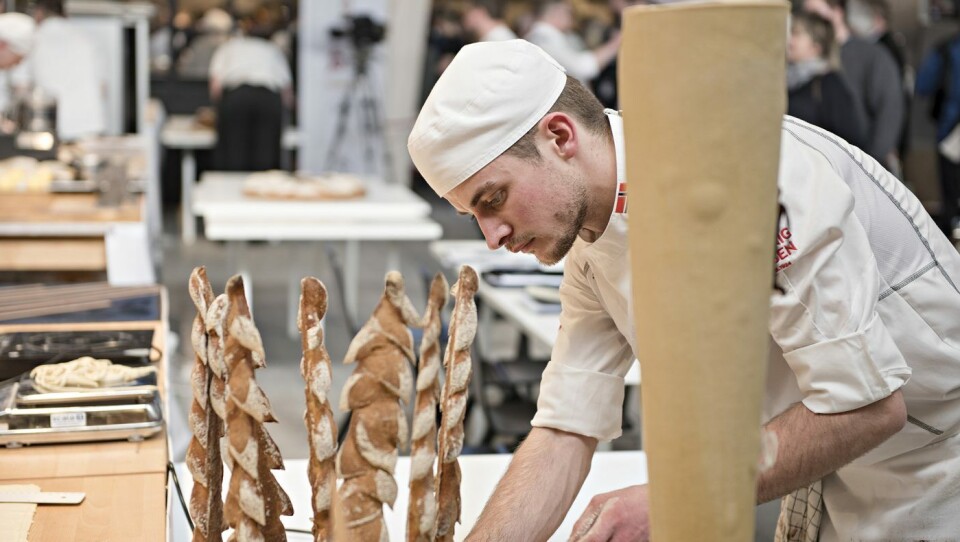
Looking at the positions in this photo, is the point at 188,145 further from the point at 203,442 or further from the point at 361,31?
the point at 203,442

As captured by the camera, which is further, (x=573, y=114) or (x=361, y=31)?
(x=361, y=31)

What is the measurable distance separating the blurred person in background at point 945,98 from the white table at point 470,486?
6.22 meters

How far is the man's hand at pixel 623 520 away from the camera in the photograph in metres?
1.23

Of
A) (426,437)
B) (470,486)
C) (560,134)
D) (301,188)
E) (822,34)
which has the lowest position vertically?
(301,188)

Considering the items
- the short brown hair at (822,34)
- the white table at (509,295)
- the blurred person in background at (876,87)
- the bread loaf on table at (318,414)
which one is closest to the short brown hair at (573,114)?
the bread loaf on table at (318,414)

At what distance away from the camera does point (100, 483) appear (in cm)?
136

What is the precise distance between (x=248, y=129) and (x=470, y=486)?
275 inches

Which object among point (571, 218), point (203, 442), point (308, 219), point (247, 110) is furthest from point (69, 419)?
point (247, 110)

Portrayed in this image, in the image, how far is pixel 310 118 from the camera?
377 inches

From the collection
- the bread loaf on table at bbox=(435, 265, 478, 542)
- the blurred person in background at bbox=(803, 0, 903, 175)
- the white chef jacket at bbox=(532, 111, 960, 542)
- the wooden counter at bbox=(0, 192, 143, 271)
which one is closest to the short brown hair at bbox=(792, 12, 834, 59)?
the blurred person in background at bbox=(803, 0, 903, 175)

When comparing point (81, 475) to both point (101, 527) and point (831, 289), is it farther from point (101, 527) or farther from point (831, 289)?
point (831, 289)

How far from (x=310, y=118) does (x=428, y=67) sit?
6.29 feet

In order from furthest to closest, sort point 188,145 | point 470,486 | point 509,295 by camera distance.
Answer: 1. point 188,145
2. point 509,295
3. point 470,486

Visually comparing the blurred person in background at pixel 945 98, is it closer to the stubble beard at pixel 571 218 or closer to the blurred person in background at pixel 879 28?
the blurred person in background at pixel 879 28
